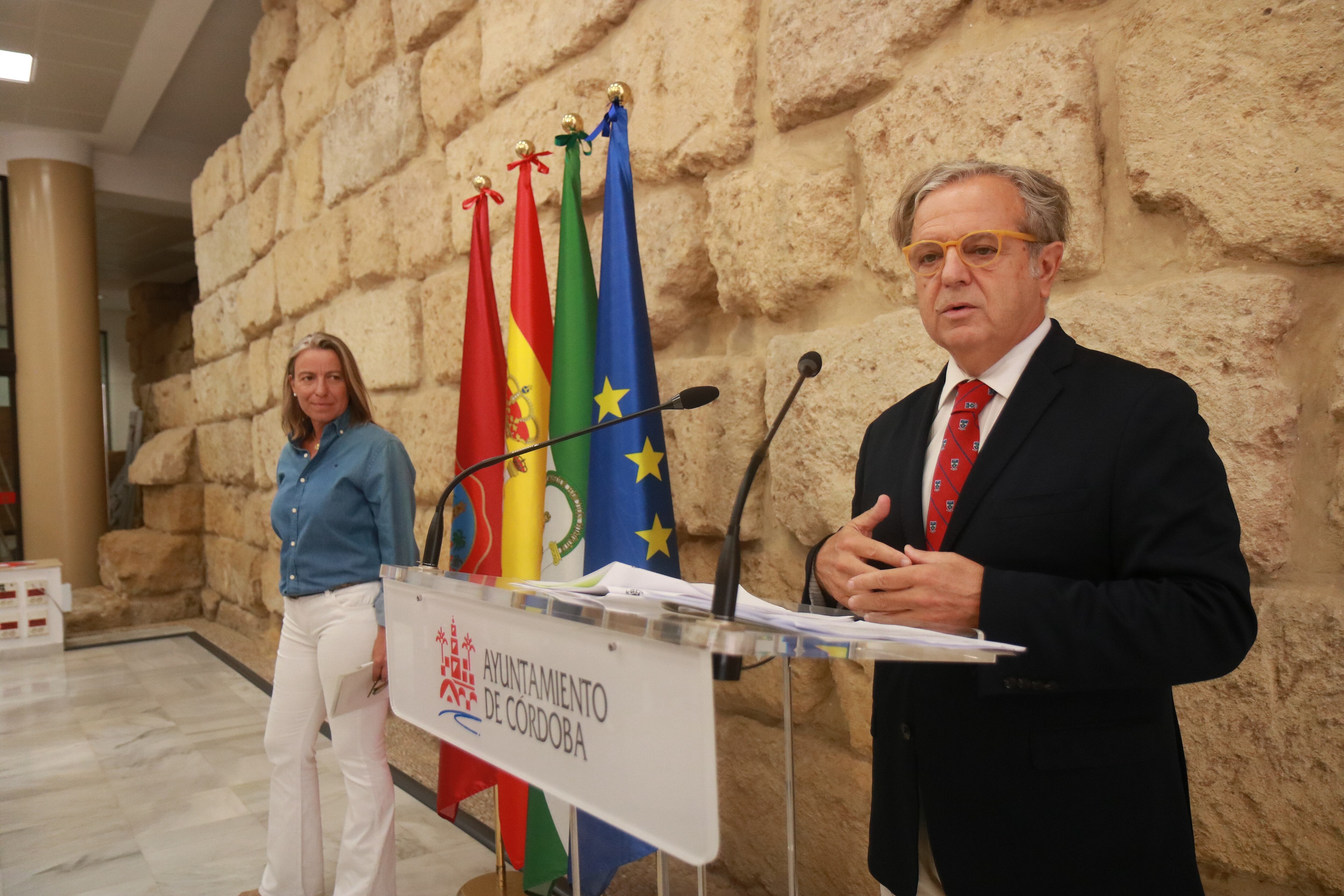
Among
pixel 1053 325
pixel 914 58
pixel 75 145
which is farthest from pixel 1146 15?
pixel 75 145

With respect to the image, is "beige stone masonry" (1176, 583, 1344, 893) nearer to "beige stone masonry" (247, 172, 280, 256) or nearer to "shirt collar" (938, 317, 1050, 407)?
"shirt collar" (938, 317, 1050, 407)

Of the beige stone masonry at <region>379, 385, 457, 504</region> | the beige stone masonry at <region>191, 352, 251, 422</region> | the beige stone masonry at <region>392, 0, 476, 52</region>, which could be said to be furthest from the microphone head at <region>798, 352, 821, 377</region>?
the beige stone masonry at <region>191, 352, 251, 422</region>

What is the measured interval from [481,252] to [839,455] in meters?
1.25

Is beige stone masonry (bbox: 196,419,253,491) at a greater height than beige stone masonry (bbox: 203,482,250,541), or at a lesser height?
greater

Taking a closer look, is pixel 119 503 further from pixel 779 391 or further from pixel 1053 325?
pixel 1053 325

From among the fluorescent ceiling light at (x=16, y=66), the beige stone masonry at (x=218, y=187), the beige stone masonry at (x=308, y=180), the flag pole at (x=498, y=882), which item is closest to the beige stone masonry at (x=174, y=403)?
the beige stone masonry at (x=218, y=187)

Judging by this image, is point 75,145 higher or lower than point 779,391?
higher

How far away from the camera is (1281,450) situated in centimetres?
126

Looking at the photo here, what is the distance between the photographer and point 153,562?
6379 millimetres

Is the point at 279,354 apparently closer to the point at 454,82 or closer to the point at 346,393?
the point at 454,82

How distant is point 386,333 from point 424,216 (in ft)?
1.66

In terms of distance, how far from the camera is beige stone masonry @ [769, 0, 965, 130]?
172 centimetres

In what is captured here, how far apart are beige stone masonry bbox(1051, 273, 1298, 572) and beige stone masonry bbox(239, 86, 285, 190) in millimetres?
4453

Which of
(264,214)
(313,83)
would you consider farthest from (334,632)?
(264,214)
